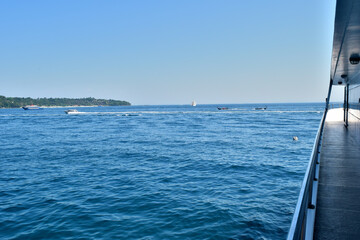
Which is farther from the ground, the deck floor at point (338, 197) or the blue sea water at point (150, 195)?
the deck floor at point (338, 197)

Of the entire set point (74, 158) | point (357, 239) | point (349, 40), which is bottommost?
point (74, 158)

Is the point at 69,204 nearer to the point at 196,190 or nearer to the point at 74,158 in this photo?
the point at 196,190

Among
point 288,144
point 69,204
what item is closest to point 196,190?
point 69,204

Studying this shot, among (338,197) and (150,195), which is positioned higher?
(338,197)

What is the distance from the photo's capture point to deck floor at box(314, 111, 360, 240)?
14.2ft

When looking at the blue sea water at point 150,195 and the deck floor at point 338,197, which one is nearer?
the deck floor at point 338,197

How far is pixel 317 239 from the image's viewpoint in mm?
4035

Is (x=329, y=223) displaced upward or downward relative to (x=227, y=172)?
upward

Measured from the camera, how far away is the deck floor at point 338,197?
4334 mm

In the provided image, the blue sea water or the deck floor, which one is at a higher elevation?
the deck floor

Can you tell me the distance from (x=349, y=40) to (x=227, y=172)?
1188cm

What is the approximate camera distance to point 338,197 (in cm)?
582

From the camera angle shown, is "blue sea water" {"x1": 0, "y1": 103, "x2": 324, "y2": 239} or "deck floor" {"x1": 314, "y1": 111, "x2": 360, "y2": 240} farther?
"blue sea water" {"x1": 0, "y1": 103, "x2": 324, "y2": 239}

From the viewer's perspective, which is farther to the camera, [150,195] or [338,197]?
[150,195]
